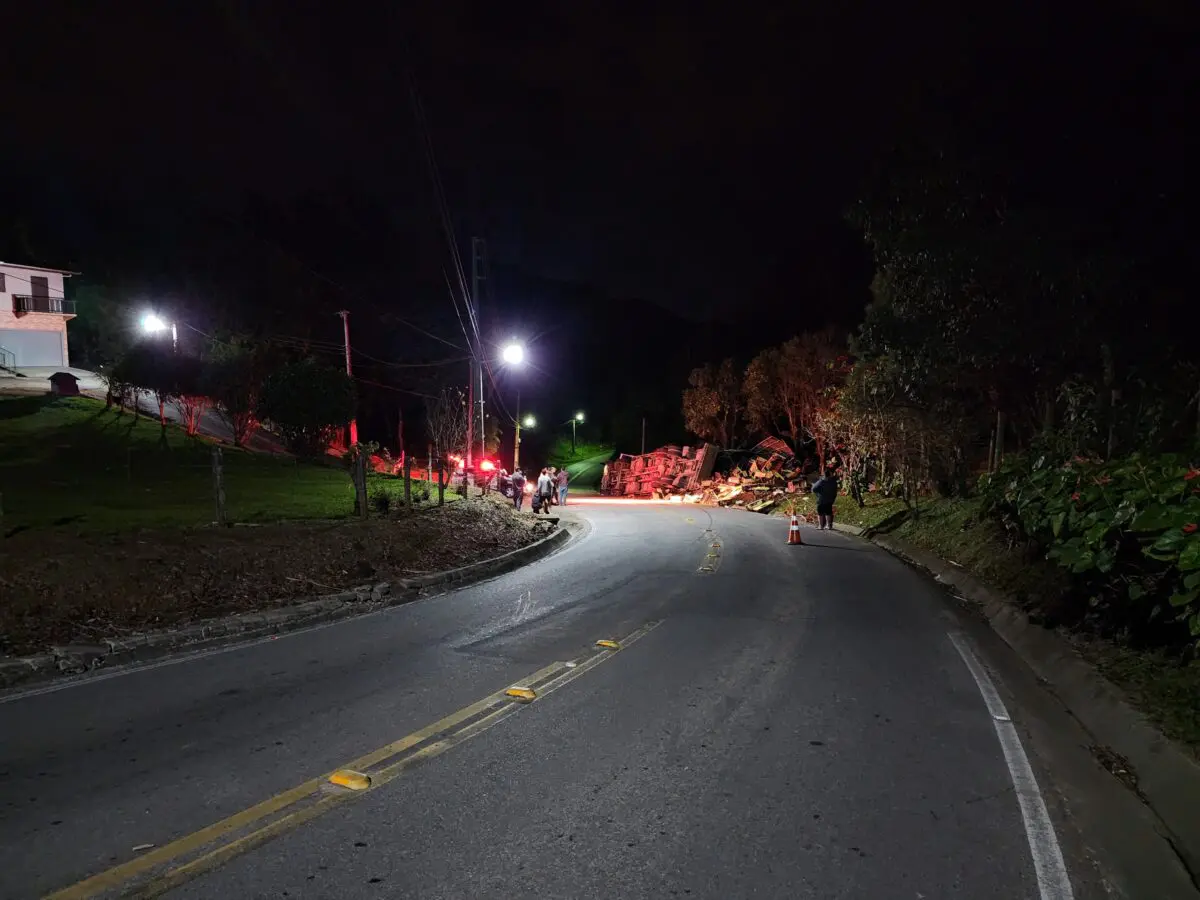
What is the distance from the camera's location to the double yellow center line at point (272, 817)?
11.0 feet

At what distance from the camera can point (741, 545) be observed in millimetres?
17734

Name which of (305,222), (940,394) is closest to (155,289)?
(305,222)

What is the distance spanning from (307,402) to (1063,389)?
22299 mm

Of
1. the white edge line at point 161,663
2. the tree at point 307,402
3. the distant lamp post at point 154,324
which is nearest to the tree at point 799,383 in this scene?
the tree at point 307,402

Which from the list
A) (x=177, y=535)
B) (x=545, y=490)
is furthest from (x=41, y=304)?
(x=177, y=535)

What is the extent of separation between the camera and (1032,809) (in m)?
4.26

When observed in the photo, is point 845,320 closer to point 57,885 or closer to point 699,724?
point 699,724

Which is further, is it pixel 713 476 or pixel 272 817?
pixel 713 476

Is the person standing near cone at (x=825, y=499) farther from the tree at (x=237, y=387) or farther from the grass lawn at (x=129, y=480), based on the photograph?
the tree at (x=237, y=387)

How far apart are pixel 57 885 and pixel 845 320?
1816 inches

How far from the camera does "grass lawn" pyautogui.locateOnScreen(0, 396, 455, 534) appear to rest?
38.1ft

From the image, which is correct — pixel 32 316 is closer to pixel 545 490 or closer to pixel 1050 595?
pixel 545 490

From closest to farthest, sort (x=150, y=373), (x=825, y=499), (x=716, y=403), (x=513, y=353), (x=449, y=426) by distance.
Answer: (x=825, y=499) < (x=513, y=353) < (x=150, y=373) < (x=449, y=426) < (x=716, y=403)

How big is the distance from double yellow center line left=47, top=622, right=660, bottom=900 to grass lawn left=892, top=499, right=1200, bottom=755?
4733mm
